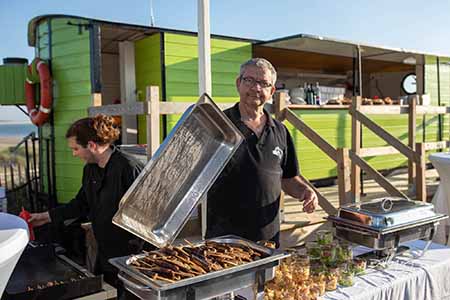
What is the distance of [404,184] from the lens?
6.74 m

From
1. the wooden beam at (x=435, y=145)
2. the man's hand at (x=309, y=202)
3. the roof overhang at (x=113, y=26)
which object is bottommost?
the man's hand at (x=309, y=202)

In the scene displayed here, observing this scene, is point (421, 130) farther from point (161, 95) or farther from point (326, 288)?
point (326, 288)

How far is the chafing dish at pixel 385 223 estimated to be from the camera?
2.04 m

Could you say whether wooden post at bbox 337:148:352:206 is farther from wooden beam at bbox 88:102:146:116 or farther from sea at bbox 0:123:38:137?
sea at bbox 0:123:38:137

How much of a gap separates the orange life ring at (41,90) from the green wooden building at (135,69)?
0.28 feet

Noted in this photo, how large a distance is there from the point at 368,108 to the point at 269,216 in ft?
10.6

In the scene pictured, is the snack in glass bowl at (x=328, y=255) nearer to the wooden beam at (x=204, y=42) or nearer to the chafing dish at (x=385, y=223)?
the chafing dish at (x=385, y=223)

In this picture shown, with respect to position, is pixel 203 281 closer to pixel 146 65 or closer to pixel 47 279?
pixel 47 279

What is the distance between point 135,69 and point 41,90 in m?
1.27

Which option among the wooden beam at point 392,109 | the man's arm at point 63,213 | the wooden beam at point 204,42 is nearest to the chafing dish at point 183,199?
the man's arm at point 63,213

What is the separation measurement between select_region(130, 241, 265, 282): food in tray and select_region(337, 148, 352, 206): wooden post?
2.61 m

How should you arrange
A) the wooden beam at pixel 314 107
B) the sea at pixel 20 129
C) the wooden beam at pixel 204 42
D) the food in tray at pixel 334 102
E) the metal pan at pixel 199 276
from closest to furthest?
the metal pan at pixel 199 276, the wooden beam at pixel 204 42, the wooden beam at pixel 314 107, the sea at pixel 20 129, the food in tray at pixel 334 102

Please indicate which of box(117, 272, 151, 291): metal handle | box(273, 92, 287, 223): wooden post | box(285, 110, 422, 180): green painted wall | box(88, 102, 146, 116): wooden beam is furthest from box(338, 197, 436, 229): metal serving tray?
box(285, 110, 422, 180): green painted wall

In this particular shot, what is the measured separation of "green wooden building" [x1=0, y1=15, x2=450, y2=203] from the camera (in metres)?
4.92
